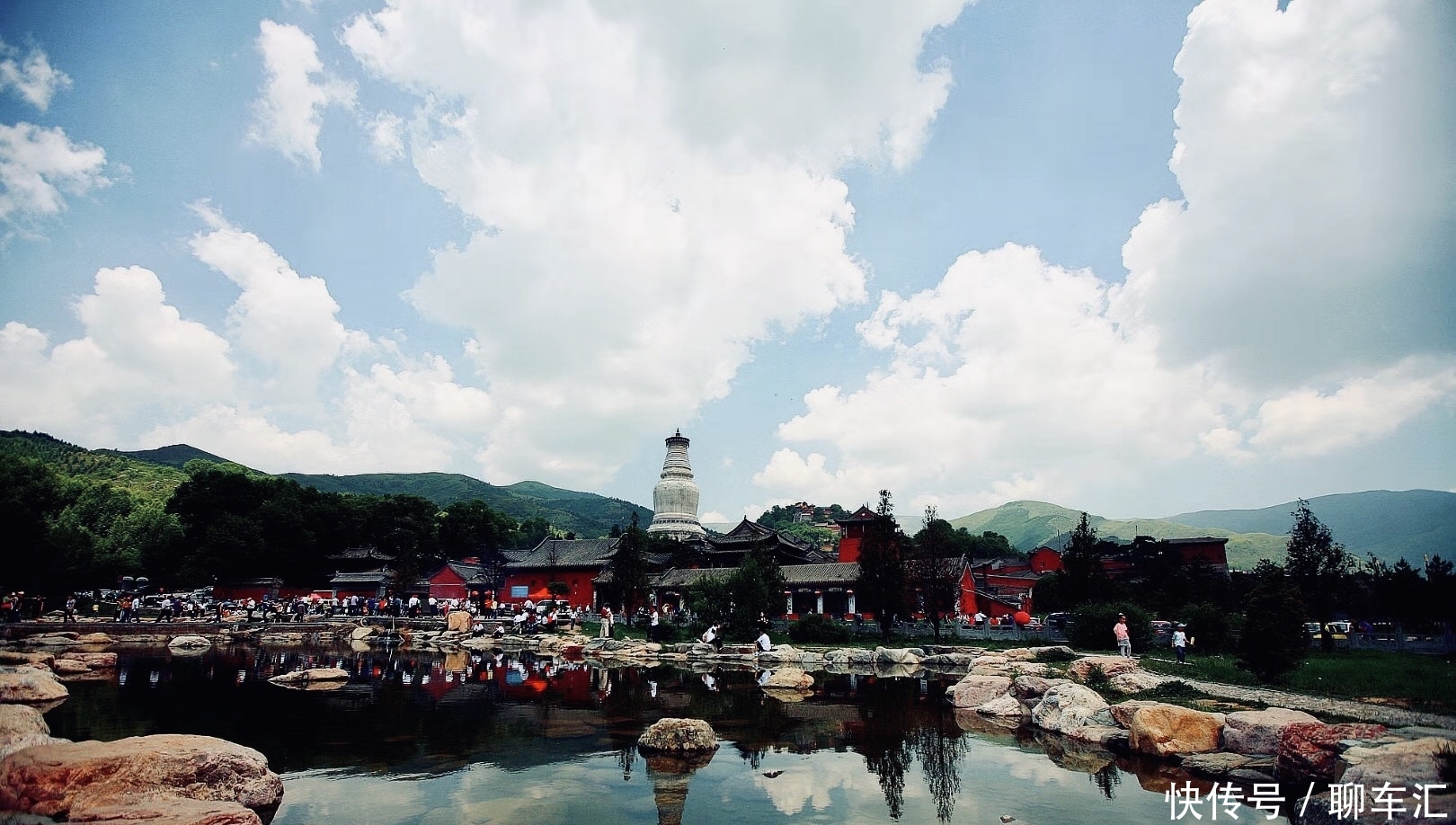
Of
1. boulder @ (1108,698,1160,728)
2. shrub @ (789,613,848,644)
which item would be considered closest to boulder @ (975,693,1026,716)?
boulder @ (1108,698,1160,728)

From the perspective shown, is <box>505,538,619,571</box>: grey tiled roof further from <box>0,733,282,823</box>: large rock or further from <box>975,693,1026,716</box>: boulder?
<box>0,733,282,823</box>: large rock

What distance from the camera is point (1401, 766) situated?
737cm

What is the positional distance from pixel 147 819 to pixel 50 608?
5119 cm

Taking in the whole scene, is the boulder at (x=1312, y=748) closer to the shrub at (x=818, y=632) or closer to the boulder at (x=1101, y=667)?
the boulder at (x=1101, y=667)

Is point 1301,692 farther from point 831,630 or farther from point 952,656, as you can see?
point 831,630

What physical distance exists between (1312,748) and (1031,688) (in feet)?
26.8

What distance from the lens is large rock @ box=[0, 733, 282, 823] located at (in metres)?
7.34

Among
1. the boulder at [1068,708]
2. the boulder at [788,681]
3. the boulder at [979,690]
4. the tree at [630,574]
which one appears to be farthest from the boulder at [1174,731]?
the tree at [630,574]

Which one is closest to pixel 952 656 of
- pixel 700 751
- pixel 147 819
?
pixel 700 751

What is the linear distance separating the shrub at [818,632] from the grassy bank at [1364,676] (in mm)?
13403

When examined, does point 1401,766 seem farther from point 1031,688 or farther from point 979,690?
point 979,690

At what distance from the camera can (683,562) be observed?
5866cm

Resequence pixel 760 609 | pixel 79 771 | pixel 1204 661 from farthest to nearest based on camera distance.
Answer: pixel 760 609, pixel 1204 661, pixel 79 771

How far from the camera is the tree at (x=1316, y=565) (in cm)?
2808
